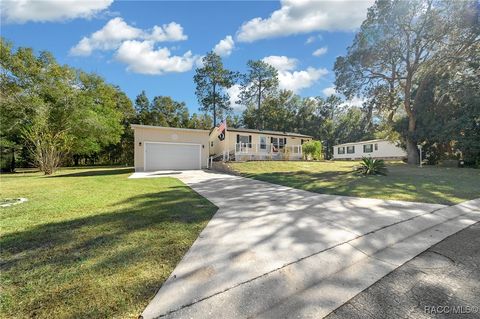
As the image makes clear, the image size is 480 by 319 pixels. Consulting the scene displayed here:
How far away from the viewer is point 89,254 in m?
2.77

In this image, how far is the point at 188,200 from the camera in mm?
5922

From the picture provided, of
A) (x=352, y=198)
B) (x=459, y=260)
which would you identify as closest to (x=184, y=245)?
(x=459, y=260)

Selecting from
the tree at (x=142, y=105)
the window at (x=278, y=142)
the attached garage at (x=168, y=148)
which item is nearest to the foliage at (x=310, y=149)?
the window at (x=278, y=142)

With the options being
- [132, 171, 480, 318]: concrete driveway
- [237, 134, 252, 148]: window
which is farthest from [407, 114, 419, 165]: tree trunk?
[132, 171, 480, 318]: concrete driveway

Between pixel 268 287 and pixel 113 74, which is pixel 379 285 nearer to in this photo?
pixel 268 287

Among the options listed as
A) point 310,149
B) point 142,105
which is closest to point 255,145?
point 310,149

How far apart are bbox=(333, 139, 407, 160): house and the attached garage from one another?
834 inches

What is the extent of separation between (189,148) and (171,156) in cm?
147

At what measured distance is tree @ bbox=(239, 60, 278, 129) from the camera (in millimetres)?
32469

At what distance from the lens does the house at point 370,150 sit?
27.7 metres

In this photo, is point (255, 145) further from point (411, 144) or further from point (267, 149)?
point (411, 144)

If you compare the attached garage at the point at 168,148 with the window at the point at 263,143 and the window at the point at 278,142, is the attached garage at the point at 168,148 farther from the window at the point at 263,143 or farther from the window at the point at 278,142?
the window at the point at 278,142

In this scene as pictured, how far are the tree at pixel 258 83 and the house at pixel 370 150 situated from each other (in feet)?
43.2

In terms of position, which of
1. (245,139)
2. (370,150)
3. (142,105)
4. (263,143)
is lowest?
(370,150)
